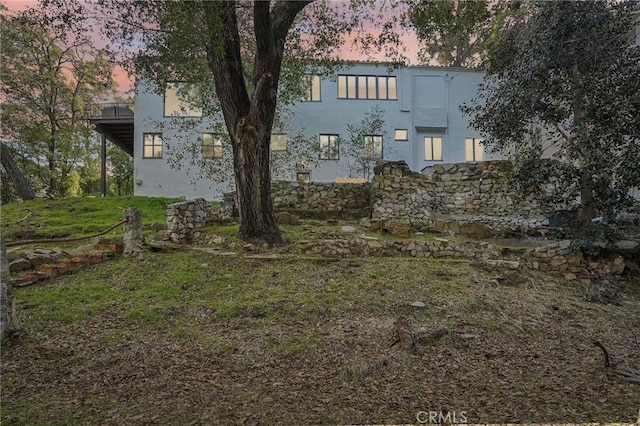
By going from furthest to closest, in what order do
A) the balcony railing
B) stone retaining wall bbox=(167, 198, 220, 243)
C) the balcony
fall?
the balcony railing → the balcony → stone retaining wall bbox=(167, 198, 220, 243)

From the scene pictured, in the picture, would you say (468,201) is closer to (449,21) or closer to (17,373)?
(449,21)

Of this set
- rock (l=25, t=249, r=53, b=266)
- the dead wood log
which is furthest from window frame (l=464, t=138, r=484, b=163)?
rock (l=25, t=249, r=53, b=266)

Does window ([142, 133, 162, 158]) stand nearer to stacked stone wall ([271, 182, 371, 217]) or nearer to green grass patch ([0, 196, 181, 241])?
green grass patch ([0, 196, 181, 241])

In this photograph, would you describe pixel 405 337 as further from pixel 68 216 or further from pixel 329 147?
pixel 329 147

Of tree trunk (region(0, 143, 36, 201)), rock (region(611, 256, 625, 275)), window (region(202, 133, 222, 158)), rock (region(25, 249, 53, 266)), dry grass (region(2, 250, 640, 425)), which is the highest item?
window (region(202, 133, 222, 158))

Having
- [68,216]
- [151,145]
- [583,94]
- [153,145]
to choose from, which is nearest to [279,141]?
[153,145]

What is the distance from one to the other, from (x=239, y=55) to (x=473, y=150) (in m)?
15.6

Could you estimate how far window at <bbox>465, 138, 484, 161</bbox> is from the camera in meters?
18.8

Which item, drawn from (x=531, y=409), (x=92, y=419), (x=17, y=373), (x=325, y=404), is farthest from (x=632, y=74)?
(x=17, y=373)

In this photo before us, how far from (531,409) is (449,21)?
19.8 ft

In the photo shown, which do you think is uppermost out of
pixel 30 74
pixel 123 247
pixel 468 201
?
pixel 30 74

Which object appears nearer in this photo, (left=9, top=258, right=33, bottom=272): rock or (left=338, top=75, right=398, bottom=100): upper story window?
(left=9, top=258, right=33, bottom=272): rock

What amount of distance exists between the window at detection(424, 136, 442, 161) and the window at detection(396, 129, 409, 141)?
1.24 meters

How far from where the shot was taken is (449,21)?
628 centimetres
